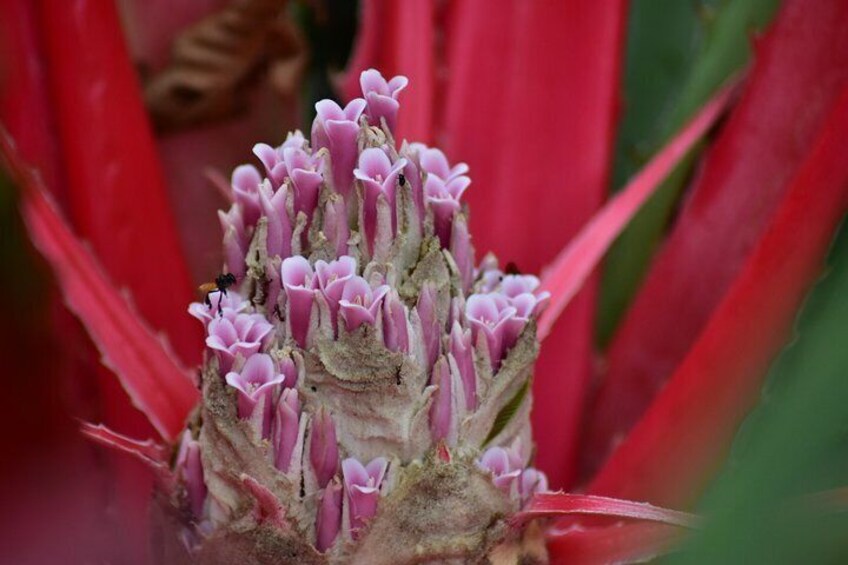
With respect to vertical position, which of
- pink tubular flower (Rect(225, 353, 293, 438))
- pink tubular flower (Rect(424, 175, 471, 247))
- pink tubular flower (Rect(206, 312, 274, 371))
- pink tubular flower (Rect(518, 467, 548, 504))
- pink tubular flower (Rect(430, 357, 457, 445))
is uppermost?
pink tubular flower (Rect(424, 175, 471, 247))

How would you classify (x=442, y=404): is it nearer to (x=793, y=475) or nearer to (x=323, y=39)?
(x=793, y=475)

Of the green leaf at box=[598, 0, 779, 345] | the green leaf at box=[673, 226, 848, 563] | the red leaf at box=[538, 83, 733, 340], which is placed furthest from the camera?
the green leaf at box=[598, 0, 779, 345]

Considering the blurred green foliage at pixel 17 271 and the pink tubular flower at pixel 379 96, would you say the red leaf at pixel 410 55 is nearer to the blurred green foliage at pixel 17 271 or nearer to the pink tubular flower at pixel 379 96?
the pink tubular flower at pixel 379 96

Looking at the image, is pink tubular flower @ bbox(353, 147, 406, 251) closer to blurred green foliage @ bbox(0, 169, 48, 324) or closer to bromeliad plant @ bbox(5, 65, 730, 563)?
bromeliad plant @ bbox(5, 65, 730, 563)

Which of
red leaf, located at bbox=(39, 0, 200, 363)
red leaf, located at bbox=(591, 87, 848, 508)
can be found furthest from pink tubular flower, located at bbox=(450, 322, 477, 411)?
red leaf, located at bbox=(39, 0, 200, 363)

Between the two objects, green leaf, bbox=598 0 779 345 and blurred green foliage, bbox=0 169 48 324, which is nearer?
blurred green foliage, bbox=0 169 48 324

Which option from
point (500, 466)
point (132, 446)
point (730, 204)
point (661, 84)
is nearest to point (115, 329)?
point (132, 446)
